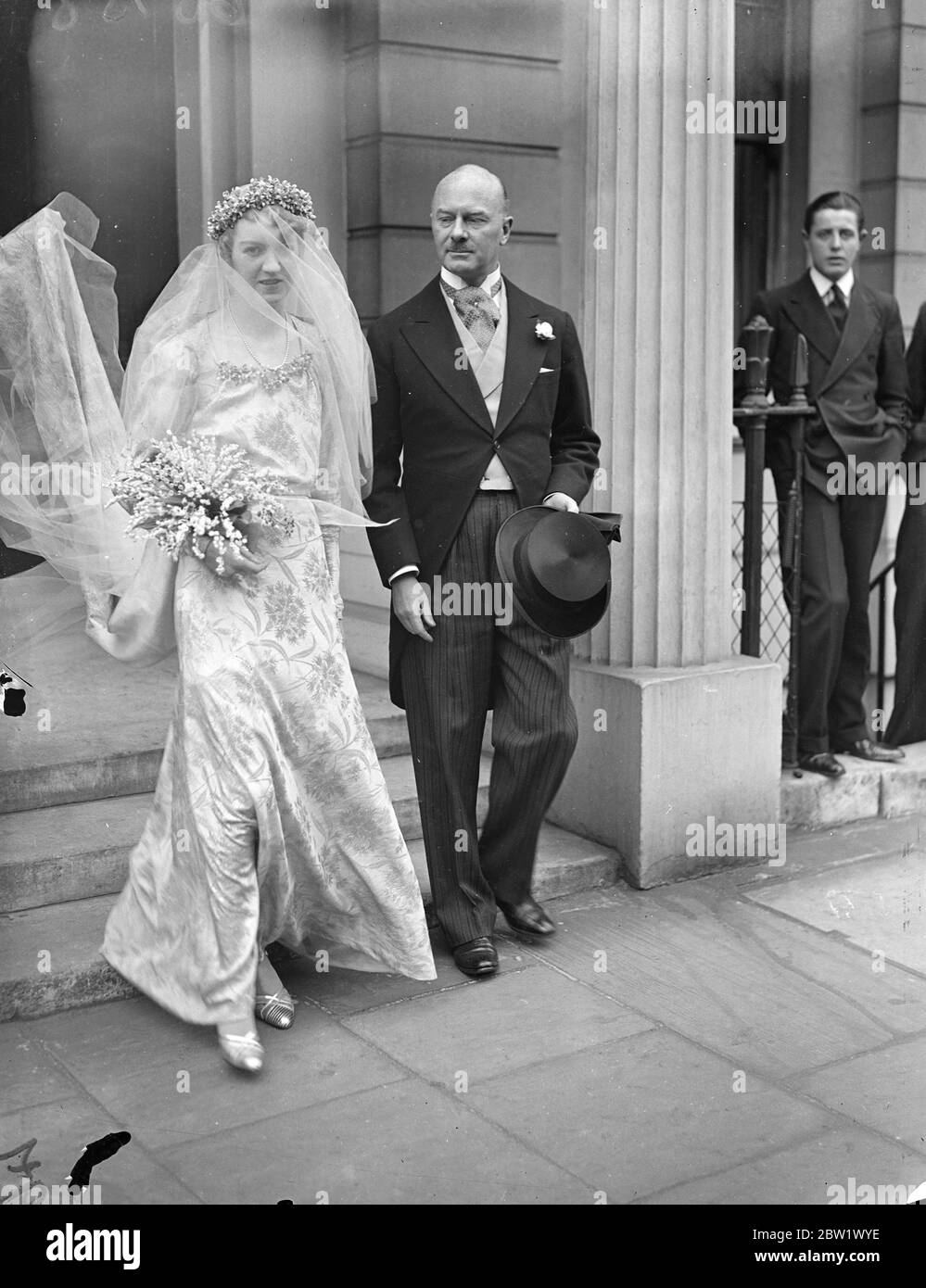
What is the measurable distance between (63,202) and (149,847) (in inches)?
70.0

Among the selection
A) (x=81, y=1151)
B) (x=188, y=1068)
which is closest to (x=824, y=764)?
(x=188, y=1068)

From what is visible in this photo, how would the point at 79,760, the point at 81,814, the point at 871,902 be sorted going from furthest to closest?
the point at 871,902
the point at 79,760
the point at 81,814

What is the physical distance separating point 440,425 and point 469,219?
601 millimetres

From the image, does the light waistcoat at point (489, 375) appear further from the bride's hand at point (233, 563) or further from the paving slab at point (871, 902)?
the paving slab at point (871, 902)

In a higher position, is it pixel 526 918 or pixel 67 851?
pixel 67 851

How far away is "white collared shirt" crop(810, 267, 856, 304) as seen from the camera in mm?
6270

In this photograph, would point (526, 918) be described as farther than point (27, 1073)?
Yes

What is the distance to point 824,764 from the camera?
6211 mm

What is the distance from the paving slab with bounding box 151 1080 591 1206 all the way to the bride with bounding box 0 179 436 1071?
365 millimetres

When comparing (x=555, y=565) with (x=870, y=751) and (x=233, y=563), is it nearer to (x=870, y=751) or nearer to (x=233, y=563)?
(x=233, y=563)

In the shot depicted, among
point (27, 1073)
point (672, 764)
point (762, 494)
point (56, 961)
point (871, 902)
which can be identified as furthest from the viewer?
point (762, 494)

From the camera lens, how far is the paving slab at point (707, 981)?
14.1ft
